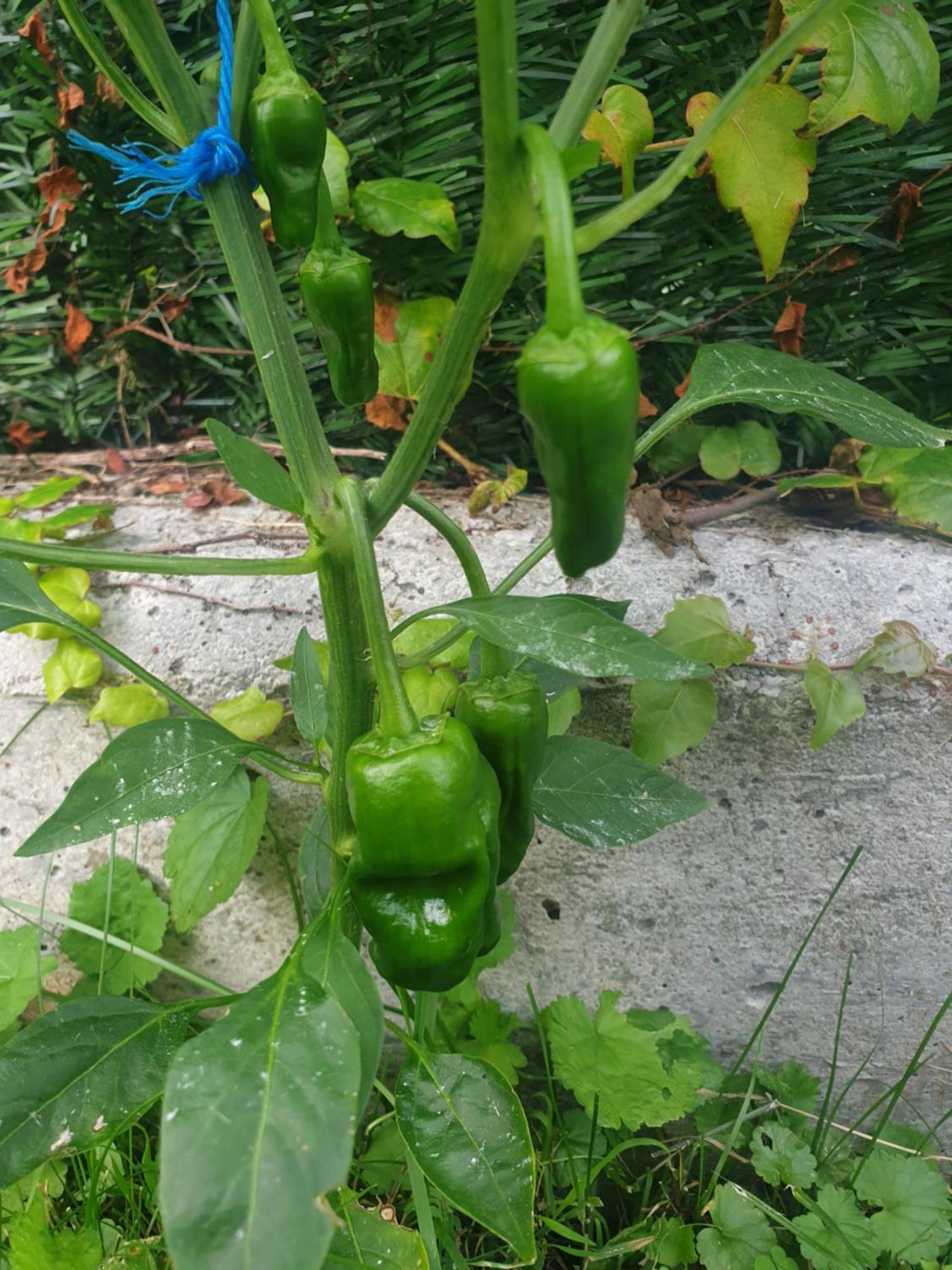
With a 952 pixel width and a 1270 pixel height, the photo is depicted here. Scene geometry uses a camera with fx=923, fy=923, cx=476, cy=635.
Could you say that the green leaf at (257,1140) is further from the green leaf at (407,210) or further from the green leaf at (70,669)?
the green leaf at (407,210)

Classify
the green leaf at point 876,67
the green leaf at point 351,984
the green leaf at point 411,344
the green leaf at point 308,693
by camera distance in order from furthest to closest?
1. the green leaf at point 411,344
2. the green leaf at point 308,693
3. the green leaf at point 876,67
4. the green leaf at point 351,984

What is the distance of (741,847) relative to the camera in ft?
3.34

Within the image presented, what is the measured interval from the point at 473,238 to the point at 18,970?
3.16 feet

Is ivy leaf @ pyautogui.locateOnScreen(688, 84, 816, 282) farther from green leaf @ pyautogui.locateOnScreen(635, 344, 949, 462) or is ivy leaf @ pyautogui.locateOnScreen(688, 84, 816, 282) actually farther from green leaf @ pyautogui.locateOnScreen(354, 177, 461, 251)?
green leaf @ pyautogui.locateOnScreen(354, 177, 461, 251)

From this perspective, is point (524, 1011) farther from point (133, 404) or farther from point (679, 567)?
point (133, 404)

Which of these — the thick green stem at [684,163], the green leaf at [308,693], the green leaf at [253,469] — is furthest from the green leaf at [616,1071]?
the thick green stem at [684,163]

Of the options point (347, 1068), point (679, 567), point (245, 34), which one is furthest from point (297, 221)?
point (679, 567)

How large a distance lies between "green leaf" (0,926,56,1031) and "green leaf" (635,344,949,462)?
87 centimetres

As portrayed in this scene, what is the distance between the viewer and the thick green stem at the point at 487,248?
375mm

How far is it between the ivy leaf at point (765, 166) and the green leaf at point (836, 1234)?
88 cm

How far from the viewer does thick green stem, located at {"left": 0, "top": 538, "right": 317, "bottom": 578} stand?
50 centimetres

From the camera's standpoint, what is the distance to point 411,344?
1.07 meters

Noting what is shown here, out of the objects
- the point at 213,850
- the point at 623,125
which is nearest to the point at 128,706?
the point at 213,850

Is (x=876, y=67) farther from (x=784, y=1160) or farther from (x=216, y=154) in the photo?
(x=784, y=1160)
